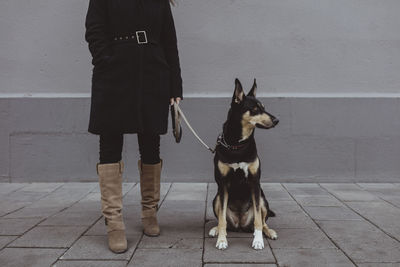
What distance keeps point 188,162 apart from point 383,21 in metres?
3.03

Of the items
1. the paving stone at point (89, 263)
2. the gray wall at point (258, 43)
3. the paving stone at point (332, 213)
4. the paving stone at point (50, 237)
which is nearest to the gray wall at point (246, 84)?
the gray wall at point (258, 43)

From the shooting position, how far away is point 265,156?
5.08 metres

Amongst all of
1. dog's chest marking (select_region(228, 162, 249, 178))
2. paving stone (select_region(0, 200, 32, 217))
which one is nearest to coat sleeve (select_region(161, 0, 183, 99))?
dog's chest marking (select_region(228, 162, 249, 178))

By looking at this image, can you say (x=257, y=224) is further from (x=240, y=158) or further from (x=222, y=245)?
(x=240, y=158)

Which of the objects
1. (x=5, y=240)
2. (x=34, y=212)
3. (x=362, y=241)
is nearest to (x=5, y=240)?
(x=5, y=240)

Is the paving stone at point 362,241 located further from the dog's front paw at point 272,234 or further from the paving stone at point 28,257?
the paving stone at point 28,257

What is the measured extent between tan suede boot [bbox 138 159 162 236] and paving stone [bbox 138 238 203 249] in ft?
0.27

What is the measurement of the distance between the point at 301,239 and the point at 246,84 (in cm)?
249

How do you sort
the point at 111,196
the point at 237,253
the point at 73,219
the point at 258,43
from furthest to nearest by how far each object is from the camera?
the point at 258,43, the point at 73,219, the point at 111,196, the point at 237,253

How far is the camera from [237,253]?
107 inches

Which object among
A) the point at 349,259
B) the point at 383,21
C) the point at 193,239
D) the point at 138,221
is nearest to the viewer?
the point at 349,259

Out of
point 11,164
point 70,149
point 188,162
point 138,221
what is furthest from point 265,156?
point 11,164

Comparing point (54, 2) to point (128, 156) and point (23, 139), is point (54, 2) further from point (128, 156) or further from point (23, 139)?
point (128, 156)

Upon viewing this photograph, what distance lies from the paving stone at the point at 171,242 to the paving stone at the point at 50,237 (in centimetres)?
55
